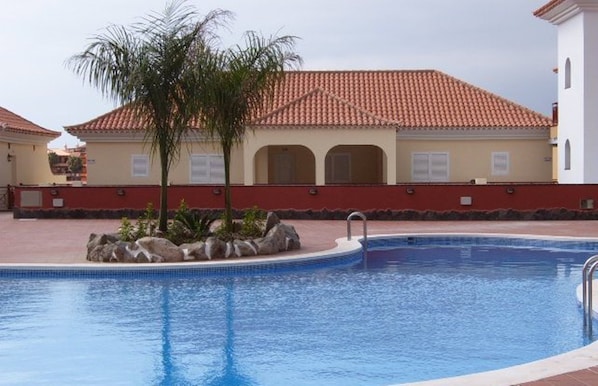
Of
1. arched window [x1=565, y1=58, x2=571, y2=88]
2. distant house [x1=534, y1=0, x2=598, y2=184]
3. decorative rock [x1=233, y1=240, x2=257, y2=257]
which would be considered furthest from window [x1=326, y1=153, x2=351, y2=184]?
decorative rock [x1=233, y1=240, x2=257, y2=257]

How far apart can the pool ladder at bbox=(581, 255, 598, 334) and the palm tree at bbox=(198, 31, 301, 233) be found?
9.26 m

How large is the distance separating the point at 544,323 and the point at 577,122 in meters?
19.7

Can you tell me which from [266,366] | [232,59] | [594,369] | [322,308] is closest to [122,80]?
[232,59]

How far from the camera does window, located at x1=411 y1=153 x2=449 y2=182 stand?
34.2 metres

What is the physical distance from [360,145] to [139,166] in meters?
9.56

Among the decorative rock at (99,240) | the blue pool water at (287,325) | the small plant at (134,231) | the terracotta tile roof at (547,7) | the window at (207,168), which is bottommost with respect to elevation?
the blue pool water at (287,325)

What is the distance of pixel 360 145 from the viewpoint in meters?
34.0

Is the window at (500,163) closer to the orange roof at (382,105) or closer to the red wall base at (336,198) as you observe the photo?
the orange roof at (382,105)

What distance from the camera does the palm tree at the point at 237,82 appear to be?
17.1 meters

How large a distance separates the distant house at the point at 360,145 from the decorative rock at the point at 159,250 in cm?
1510

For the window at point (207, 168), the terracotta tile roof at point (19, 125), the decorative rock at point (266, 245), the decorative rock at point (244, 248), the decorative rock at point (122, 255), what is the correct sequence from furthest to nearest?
the terracotta tile roof at point (19, 125)
the window at point (207, 168)
the decorative rock at point (266, 245)
the decorative rock at point (244, 248)
the decorative rock at point (122, 255)

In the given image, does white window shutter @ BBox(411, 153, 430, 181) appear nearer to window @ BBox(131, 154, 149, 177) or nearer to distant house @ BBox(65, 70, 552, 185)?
distant house @ BBox(65, 70, 552, 185)

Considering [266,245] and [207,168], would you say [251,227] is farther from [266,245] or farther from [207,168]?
[207,168]

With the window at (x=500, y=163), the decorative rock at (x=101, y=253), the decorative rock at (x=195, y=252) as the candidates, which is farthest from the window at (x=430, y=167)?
the decorative rock at (x=101, y=253)
